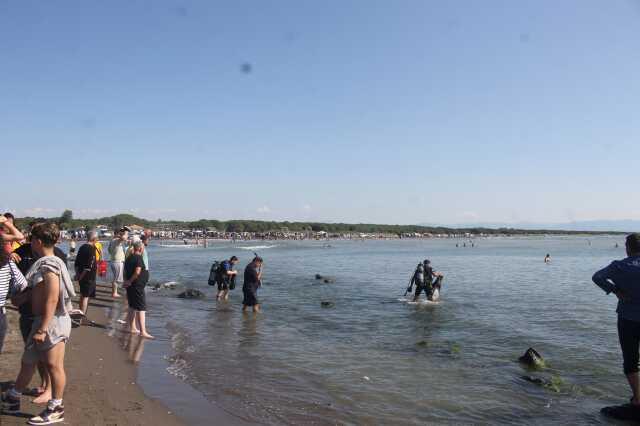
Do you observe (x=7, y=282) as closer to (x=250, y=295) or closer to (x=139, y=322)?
(x=139, y=322)

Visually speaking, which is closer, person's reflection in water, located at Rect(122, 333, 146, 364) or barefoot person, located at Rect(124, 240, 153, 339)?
person's reflection in water, located at Rect(122, 333, 146, 364)

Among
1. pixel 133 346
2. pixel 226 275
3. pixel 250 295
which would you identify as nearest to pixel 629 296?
pixel 133 346

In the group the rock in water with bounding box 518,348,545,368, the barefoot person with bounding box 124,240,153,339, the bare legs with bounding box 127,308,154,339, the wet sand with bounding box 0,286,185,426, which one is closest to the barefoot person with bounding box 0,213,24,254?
the wet sand with bounding box 0,286,185,426

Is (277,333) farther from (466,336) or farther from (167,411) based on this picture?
(167,411)

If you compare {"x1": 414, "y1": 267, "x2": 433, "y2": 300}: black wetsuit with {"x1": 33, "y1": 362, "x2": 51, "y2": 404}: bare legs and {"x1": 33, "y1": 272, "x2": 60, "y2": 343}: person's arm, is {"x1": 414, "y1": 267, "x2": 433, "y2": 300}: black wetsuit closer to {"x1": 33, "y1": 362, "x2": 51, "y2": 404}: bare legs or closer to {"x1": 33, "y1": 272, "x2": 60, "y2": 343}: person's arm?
{"x1": 33, "y1": 362, "x2": 51, "y2": 404}: bare legs

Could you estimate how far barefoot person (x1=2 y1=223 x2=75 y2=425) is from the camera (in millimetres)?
4555

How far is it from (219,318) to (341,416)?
7.83 metres

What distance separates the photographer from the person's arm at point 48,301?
179 inches

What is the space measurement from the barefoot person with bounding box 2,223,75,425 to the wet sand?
223mm

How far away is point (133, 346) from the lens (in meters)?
9.12

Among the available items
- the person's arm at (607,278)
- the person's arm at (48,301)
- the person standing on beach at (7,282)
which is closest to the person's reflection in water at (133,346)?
the person standing on beach at (7,282)

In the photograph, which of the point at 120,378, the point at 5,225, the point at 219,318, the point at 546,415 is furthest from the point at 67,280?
the point at 219,318

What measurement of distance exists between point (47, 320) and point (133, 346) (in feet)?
16.2

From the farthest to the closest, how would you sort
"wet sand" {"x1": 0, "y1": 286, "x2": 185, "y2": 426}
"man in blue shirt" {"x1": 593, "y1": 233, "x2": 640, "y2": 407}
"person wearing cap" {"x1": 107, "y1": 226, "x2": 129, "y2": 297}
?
"person wearing cap" {"x1": 107, "y1": 226, "x2": 129, "y2": 297}
"man in blue shirt" {"x1": 593, "y1": 233, "x2": 640, "y2": 407}
"wet sand" {"x1": 0, "y1": 286, "x2": 185, "y2": 426}
